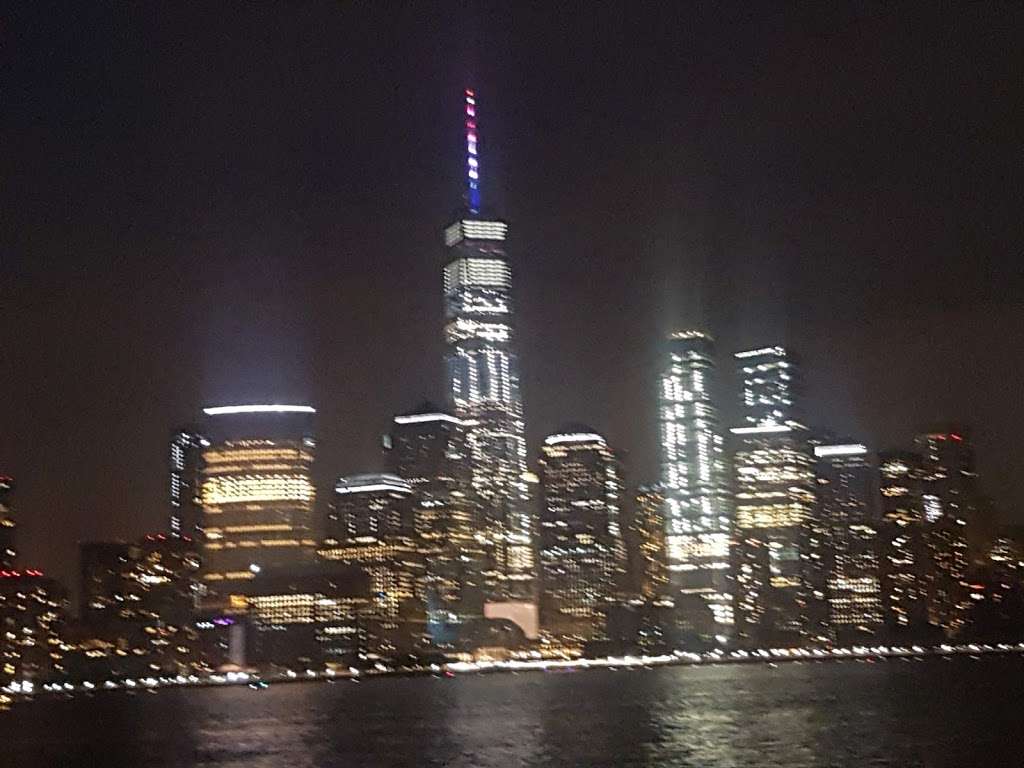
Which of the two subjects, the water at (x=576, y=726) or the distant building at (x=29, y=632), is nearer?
the water at (x=576, y=726)

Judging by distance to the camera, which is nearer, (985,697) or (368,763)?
(368,763)

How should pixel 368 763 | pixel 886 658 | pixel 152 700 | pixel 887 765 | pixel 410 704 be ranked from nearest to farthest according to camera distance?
pixel 887 765
pixel 368 763
pixel 410 704
pixel 152 700
pixel 886 658

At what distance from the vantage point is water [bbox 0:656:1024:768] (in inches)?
2325

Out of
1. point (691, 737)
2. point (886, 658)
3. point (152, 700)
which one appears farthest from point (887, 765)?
point (886, 658)

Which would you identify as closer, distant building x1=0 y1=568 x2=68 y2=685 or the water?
the water

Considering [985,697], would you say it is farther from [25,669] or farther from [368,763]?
[25,669]

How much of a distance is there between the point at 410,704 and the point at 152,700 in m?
39.3

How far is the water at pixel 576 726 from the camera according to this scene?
194 feet

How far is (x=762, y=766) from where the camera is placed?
2094 inches

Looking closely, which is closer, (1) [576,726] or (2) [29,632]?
(1) [576,726]

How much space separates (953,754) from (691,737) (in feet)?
46.4

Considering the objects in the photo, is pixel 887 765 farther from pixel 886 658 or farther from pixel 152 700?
pixel 886 658

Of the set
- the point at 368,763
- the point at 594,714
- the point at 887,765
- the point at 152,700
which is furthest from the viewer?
the point at 152,700

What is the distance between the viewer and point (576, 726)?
252 feet
